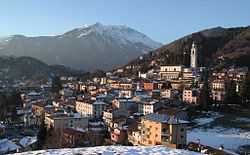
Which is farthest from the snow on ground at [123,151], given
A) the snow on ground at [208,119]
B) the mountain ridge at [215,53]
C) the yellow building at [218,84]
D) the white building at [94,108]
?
the mountain ridge at [215,53]

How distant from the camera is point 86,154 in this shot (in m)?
11.4

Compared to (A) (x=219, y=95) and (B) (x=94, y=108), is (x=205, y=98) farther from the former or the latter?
(B) (x=94, y=108)

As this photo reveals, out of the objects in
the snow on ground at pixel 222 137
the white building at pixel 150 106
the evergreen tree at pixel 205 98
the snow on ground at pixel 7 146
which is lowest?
the snow on ground at pixel 7 146

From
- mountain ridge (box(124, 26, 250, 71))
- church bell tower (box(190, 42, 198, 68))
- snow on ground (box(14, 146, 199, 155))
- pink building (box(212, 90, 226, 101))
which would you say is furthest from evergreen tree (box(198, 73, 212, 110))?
church bell tower (box(190, 42, 198, 68))

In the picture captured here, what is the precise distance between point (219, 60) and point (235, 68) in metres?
10.1

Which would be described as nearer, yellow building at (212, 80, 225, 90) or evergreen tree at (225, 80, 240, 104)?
evergreen tree at (225, 80, 240, 104)

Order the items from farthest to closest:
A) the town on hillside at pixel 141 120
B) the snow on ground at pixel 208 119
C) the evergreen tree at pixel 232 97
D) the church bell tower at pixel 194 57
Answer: the church bell tower at pixel 194 57, the evergreen tree at pixel 232 97, the snow on ground at pixel 208 119, the town on hillside at pixel 141 120

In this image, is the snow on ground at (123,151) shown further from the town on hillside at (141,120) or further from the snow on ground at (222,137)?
the snow on ground at (222,137)

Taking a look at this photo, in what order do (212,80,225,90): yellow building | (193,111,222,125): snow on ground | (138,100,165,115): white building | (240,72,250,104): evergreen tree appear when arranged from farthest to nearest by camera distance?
(212,80,225,90): yellow building < (240,72,250,104): evergreen tree < (138,100,165,115): white building < (193,111,222,125): snow on ground

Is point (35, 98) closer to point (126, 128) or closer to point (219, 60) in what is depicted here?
point (126, 128)

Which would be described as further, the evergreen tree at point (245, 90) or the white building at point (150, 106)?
the evergreen tree at point (245, 90)

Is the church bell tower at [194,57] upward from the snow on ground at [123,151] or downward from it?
upward

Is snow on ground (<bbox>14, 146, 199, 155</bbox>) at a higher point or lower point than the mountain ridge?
lower

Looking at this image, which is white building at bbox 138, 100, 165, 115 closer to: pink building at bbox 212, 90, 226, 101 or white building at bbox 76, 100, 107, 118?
white building at bbox 76, 100, 107, 118
